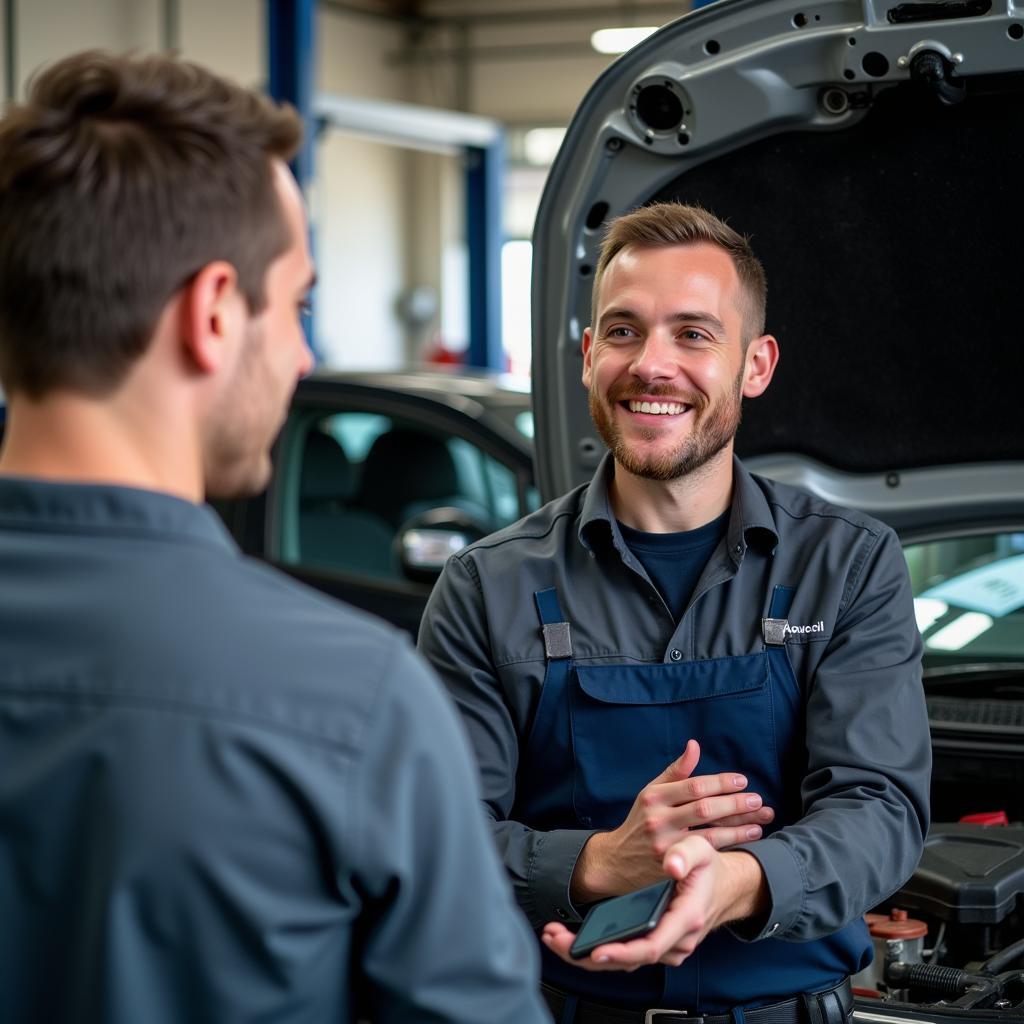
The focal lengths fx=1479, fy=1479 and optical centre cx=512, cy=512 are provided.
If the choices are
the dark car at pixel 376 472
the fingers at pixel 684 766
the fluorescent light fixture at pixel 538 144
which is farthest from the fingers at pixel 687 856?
the fluorescent light fixture at pixel 538 144

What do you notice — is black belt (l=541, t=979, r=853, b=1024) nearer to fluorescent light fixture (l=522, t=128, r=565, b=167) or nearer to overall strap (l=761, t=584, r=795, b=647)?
overall strap (l=761, t=584, r=795, b=647)

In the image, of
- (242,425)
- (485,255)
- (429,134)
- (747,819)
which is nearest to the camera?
(242,425)

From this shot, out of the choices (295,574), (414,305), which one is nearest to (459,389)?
(295,574)

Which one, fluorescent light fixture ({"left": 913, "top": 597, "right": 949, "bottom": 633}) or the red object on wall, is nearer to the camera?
the red object on wall

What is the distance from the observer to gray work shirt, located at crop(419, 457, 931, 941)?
1.92 meters

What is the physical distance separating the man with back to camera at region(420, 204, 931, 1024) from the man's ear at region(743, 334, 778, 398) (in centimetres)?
2

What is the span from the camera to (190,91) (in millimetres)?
1151

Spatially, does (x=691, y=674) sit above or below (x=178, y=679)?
below

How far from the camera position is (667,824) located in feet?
5.84

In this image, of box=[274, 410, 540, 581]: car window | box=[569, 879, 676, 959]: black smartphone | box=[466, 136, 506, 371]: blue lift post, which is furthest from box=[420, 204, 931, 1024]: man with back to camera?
box=[466, 136, 506, 371]: blue lift post

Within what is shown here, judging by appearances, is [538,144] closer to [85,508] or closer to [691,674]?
[691,674]

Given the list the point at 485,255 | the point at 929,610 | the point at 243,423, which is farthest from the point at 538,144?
the point at 243,423

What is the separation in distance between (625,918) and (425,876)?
58cm

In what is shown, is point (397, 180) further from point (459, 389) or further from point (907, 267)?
point (907, 267)
